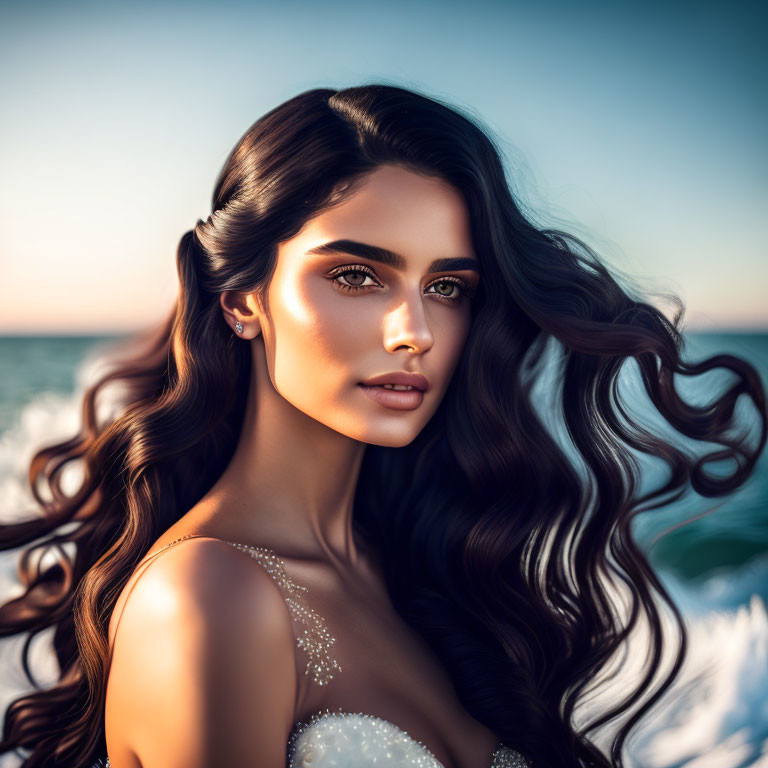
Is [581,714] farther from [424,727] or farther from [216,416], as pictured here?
[216,416]

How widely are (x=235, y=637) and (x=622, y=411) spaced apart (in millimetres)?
1269

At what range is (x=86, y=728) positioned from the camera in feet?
6.32

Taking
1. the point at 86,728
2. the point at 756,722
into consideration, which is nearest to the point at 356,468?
the point at 86,728

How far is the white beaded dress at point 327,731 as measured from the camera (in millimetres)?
1485

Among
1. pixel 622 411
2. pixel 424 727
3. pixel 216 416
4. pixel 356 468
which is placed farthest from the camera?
pixel 622 411

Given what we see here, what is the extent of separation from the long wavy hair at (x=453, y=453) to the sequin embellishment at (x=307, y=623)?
1.27 ft

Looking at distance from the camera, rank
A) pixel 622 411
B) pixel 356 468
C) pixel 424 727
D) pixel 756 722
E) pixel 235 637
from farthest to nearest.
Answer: pixel 756 722, pixel 622 411, pixel 356 468, pixel 424 727, pixel 235 637

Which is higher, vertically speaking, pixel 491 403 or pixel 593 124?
pixel 593 124

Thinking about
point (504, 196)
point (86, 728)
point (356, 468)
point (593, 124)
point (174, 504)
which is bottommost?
point (86, 728)

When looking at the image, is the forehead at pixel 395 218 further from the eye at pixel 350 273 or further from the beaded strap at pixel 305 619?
the beaded strap at pixel 305 619

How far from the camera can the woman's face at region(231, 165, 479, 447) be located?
5.45 feet

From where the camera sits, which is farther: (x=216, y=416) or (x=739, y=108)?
(x=739, y=108)

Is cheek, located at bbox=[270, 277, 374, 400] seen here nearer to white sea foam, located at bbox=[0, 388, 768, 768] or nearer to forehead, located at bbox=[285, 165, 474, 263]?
forehead, located at bbox=[285, 165, 474, 263]

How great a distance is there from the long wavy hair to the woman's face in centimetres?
7
